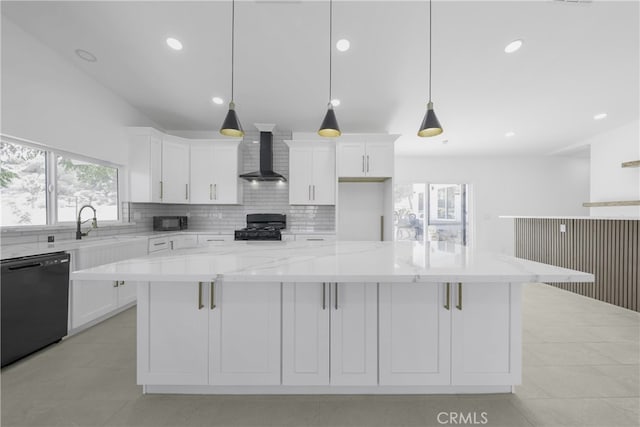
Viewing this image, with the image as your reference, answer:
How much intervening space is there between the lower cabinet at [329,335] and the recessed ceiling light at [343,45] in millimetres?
2220

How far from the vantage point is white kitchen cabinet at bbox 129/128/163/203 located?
3.67 meters

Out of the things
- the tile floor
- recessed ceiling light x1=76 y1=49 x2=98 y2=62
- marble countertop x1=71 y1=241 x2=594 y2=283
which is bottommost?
the tile floor

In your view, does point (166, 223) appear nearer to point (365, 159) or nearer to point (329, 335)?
point (365, 159)

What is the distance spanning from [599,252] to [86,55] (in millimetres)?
6497

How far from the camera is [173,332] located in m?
1.57

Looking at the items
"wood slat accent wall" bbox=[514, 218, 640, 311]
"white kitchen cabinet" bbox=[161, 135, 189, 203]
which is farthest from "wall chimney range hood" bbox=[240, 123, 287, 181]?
"wood slat accent wall" bbox=[514, 218, 640, 311]

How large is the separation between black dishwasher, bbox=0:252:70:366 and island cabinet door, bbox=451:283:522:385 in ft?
10.3

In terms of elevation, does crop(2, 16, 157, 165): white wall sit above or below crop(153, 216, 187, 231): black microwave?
above

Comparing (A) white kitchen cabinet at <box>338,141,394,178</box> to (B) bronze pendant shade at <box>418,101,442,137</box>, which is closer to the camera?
(B) bronze pendant shade at <box>418,101,442,137</box>

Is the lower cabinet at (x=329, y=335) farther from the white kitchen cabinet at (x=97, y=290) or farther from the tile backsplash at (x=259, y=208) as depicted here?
the tile backsplash at (x=259, y=208)

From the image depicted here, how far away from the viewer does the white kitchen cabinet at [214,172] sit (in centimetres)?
418

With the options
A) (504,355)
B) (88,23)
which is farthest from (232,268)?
(88,23)

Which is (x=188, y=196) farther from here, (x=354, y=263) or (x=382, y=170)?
(x=354, y=263)

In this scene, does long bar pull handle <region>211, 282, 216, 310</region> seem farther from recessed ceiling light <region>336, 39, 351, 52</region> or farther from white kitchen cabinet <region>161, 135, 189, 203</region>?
white kitchen cabinet <region>161, 135, 189, 203</region>
